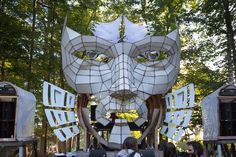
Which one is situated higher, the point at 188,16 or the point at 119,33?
the point at 188,16

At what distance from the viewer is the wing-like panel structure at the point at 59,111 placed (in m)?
9.29

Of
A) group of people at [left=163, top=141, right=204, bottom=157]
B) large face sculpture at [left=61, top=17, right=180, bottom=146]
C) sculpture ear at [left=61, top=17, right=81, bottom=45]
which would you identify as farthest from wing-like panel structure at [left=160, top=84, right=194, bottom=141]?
sculpture ear at [left=61, top=17, right=81, bottom=45]

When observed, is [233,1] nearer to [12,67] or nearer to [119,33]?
[119,33]

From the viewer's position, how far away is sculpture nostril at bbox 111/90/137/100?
31.2 ft

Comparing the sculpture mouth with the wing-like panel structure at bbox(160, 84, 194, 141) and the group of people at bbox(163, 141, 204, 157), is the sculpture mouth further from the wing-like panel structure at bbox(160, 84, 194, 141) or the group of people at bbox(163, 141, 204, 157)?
the group of people at bbox(163, 141, 204, 157)

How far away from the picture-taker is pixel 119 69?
388 inches

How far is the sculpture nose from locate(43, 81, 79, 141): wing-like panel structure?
4.60ft

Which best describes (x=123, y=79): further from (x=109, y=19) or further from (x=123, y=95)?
(x=109, y=19)

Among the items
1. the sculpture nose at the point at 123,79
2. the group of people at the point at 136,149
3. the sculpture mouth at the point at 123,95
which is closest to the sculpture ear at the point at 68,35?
the sculpture nose at the point at 123,79

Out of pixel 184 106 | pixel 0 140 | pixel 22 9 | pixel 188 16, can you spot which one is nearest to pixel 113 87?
pixel 184 106

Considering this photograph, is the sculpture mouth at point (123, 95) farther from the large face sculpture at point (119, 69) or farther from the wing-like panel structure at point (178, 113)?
the wing-like panel structure at point (178, 113)

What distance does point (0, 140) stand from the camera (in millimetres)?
7805

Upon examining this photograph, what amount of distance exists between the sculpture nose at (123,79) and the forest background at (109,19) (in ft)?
10.5

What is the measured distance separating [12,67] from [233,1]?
32.6ft
